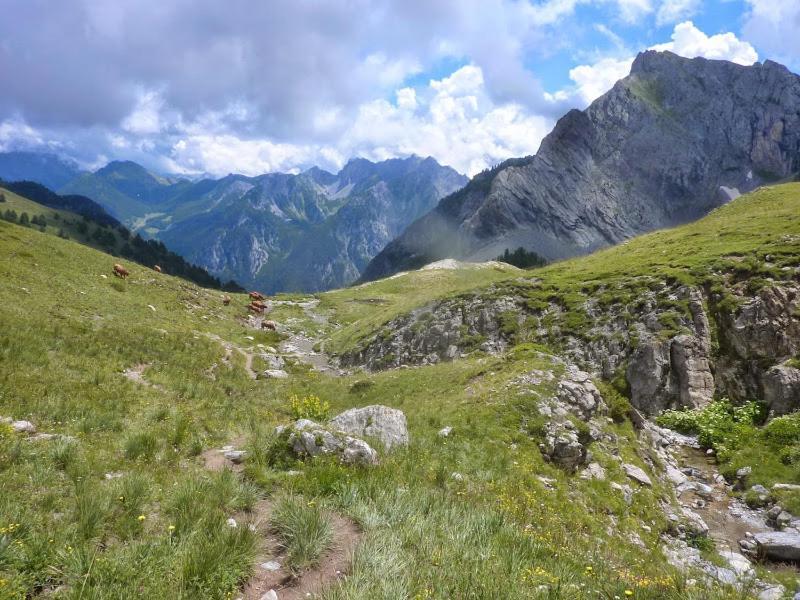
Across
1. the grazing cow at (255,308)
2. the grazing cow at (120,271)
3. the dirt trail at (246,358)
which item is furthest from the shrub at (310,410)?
the grazing cow at (255,308)

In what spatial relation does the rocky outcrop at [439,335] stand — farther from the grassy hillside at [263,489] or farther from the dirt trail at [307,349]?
the grassy hillside at [263,489]

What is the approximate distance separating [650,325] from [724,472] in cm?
1317

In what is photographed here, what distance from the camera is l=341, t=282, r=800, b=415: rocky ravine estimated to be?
25.6 meters

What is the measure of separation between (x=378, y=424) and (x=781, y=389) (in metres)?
22.9

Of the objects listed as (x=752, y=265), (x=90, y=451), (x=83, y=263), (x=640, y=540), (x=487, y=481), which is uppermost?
(x=752, y=265)

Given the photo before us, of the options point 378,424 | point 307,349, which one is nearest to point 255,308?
point 307,349

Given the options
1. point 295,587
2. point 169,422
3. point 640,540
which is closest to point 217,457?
point 169,422

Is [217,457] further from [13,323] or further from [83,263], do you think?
[83,263]

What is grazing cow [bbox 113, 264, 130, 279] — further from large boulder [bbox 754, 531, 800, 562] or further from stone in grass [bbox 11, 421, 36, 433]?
large boulder [bbox 754, 531, 800, 562]

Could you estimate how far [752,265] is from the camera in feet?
101

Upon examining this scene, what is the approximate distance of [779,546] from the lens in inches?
524

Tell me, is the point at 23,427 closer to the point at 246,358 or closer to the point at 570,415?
the point at 570,415

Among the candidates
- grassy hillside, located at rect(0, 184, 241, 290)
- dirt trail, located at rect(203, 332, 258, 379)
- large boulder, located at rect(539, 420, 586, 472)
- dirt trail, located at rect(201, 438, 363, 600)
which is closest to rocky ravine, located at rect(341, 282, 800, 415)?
large boulder, located at rect(539, 420, 586, 472)

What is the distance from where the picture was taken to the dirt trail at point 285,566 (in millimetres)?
6707
